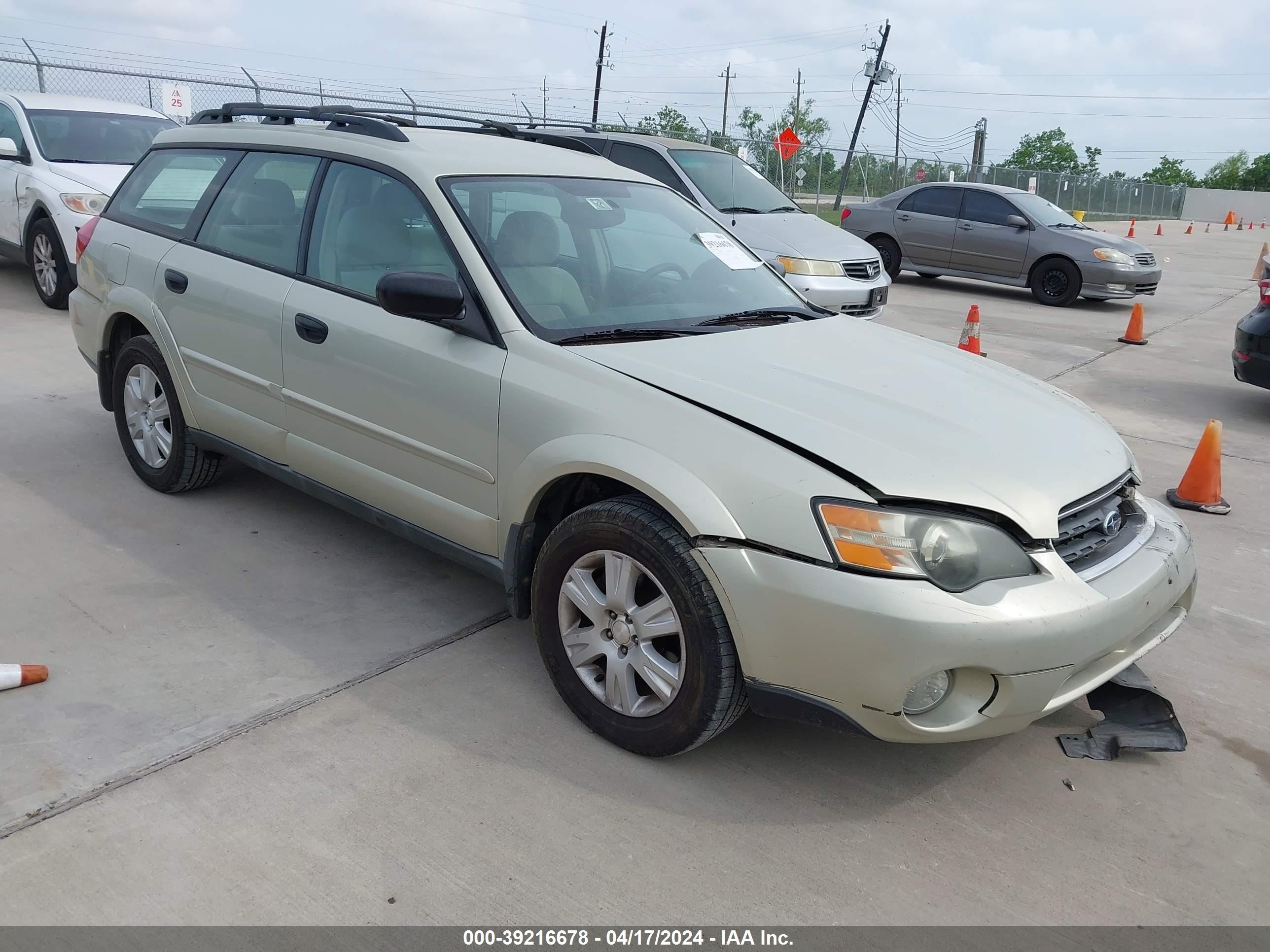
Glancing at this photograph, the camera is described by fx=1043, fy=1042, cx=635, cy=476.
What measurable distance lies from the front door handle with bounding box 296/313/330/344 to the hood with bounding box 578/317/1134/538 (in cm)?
113

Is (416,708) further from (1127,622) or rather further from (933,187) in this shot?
(933,187)

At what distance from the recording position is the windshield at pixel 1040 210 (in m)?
13.8

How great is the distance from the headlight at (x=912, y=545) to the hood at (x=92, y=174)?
8309 mm

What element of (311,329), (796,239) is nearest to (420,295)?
(311,329)

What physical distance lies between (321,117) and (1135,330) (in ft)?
30.8

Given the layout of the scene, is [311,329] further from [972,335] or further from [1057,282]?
[1057,282]

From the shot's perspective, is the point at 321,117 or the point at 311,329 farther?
the point at 321,117

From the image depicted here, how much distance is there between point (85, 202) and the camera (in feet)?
28.7

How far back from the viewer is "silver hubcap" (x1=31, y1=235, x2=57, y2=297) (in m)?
8.95

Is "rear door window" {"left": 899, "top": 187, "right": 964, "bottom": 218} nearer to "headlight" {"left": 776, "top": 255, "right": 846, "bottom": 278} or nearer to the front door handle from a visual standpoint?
"headlight" {"left": 776, "top": 255, "right": 846, "bottom": 278}

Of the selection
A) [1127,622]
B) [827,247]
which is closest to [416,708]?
[1127,622]

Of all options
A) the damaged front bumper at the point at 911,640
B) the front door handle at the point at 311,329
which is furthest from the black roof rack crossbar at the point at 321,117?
the damaged front bumper at the point at 911,640

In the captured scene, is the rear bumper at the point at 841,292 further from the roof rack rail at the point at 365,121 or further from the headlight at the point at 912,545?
the headlight at the point at 912,545
